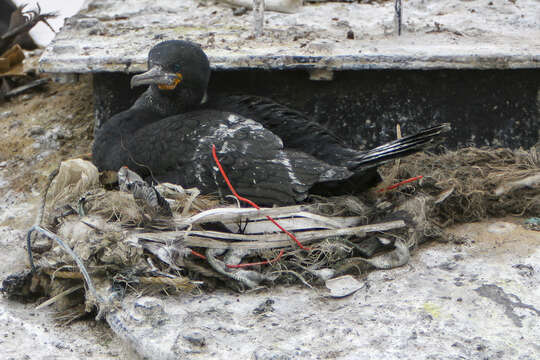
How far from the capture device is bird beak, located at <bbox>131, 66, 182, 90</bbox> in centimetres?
317

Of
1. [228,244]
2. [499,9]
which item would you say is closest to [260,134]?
[228,244]

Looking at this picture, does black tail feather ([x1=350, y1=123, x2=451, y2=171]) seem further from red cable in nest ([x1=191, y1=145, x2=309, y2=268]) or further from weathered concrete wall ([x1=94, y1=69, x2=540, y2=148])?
weathered concrete wall ([x1=94, y1=69, x2=540, y2=148])

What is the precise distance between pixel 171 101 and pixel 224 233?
948 millimetres

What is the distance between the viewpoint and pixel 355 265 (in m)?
2.80

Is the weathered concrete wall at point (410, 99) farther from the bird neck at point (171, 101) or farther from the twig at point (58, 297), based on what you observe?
the twig at point (58, 297)

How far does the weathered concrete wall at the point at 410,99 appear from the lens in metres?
3.75

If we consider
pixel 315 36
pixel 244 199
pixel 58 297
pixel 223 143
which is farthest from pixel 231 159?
A: pixel 315 36

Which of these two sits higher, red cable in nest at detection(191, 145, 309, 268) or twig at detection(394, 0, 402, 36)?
twig at detection(394, 0, 402, 36)

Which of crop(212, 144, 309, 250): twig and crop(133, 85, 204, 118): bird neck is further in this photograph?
crop(133, 85, 204, 118): bird neck

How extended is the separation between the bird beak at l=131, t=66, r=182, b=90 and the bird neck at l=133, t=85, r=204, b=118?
74mm

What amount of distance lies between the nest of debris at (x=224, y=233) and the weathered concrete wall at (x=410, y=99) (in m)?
0.63

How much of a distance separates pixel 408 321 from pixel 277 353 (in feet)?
1.65

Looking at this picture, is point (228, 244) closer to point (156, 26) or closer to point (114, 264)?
point (114, 264)

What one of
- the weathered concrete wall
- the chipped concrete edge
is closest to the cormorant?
the chipped concrete edge
